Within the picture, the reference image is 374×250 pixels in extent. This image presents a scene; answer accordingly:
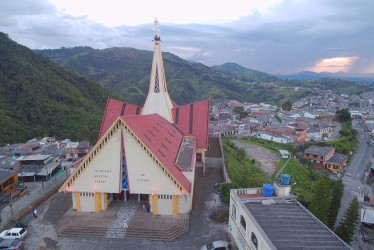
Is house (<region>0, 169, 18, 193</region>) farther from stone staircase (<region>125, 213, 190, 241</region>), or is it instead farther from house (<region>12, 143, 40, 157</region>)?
stone staircase (<region>125, 213, 190, 241</region>)

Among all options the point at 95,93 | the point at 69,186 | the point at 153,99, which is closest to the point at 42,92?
the point at 95,93

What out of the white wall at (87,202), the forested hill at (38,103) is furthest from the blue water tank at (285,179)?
the forested hill at (38,103)

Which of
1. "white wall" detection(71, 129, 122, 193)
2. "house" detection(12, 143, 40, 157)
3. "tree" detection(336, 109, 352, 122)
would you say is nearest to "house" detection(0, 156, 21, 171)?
"house" detection(12, 143, 40, 157)

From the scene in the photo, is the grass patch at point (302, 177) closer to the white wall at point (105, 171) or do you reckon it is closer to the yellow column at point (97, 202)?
the white wall at point (105, 171)

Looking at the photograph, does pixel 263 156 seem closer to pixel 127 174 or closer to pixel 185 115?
pixel 185 115

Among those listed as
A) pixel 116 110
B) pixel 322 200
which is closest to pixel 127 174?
pixel 322 200

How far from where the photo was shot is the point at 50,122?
5159 centimetres

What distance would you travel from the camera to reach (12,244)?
14727 millimetres

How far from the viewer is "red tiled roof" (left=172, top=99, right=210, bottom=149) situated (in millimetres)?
29156

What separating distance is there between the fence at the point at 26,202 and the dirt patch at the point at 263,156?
2680 centimetres

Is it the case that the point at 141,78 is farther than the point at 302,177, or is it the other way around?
the point at 141,78

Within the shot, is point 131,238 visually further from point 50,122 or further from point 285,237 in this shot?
point 50,122

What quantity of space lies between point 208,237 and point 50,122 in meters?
46.8

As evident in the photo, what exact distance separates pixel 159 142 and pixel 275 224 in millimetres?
10806
